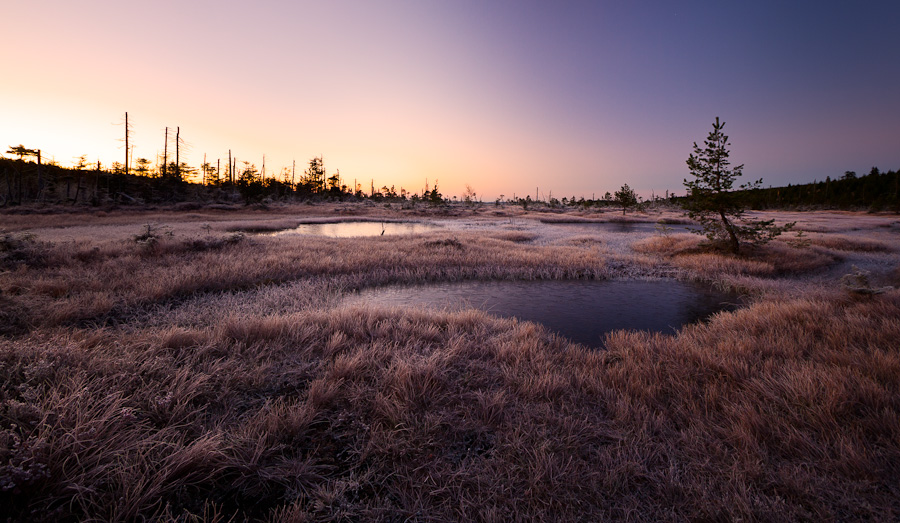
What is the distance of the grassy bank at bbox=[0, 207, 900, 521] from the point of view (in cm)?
230

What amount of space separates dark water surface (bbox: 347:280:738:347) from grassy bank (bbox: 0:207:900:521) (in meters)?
1.66

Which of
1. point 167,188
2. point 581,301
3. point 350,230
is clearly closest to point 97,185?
point 167,188

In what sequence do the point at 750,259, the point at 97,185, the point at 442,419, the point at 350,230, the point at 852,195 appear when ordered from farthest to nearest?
the point at 852,195
the point at 97,185
the point at 350,230
the point at 750,259
the point at 442,419

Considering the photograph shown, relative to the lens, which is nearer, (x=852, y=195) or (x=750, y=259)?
(x=750, y=259)

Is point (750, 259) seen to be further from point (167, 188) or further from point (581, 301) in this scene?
point (167, 188)

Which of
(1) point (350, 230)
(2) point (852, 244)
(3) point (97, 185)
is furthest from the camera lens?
(3) point (97, 185)

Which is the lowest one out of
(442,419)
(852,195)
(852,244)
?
(442,419)

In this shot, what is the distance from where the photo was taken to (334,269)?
479 inches

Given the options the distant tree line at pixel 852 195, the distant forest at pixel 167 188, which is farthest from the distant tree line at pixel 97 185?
the distant tree line at pixel 852 195

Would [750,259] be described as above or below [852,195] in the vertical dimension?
below

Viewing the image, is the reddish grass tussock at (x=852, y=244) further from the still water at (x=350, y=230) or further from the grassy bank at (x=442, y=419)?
the still water at (x=350, y=230)

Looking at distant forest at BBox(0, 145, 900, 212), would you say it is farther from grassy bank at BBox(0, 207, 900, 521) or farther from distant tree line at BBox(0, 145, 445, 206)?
grassy bank at BBox(0, 207, 900, 521)

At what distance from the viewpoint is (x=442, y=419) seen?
10.9 ft

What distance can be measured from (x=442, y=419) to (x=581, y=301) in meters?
7.68
